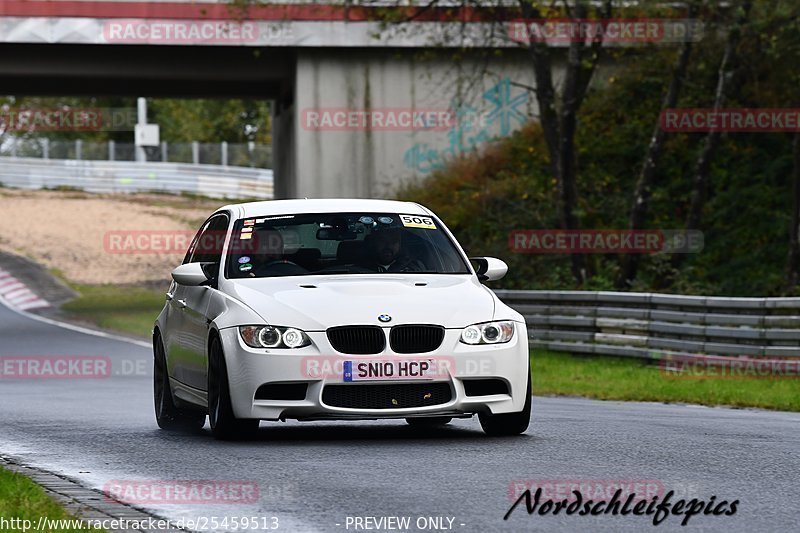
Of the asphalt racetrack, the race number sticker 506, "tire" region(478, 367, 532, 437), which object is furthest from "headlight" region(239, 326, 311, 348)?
the race number sticker 506

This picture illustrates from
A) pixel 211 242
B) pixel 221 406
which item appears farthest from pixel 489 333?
pixel 211 242

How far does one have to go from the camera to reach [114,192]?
6800 cm

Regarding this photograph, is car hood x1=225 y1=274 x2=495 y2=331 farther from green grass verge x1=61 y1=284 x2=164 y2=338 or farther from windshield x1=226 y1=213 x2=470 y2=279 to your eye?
green grass verge x1=61 y1=284 x2=164 y2=338

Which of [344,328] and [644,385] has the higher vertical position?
[344,328]

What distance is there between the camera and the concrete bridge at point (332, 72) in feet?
113

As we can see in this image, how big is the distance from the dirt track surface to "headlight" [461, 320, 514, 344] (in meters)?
36.7

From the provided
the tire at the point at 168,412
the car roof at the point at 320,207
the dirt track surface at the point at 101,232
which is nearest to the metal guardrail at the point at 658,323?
the car roof at the point at 320,207

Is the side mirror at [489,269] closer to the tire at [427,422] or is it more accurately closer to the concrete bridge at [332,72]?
the tire at [427,422]

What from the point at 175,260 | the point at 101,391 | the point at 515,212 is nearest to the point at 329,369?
the point at 101,391

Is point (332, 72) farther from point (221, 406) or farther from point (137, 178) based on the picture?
point (137, 178)

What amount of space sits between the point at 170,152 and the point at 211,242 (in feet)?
196

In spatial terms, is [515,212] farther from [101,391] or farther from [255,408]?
[255,408]

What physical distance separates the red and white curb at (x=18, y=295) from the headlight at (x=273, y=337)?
2966cm

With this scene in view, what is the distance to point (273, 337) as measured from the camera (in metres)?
10.5
